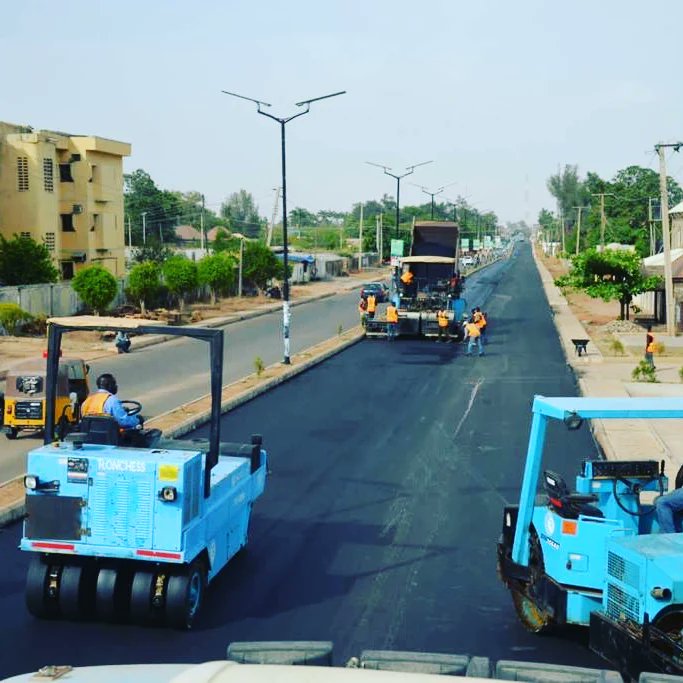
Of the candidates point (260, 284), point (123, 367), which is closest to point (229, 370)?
point (123, 367)

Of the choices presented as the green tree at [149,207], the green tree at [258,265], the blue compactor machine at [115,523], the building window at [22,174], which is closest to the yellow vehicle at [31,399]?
the blue compactor machine at [115,523]

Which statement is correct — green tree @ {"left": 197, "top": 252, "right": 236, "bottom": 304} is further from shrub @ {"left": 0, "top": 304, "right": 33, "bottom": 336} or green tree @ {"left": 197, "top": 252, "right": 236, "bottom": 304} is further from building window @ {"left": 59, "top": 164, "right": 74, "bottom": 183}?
shrub @ {"left": 0, "top": 304, "right": 33, "bottom": 336}

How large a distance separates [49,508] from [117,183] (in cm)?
4946

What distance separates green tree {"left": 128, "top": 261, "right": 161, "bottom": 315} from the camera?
41.1 m

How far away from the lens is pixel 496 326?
3947cm

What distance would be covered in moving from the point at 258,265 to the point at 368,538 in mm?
43849

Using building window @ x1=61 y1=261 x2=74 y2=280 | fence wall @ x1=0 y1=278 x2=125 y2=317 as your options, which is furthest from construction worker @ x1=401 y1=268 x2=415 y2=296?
building window @ x1=61 y1=261 x2=74 y2=280

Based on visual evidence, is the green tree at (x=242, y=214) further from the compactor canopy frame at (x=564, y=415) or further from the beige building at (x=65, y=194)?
the compactor canopy frame at (x=564, y=415)

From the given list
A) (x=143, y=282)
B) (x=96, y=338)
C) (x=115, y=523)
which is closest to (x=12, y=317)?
(x=96, y=338)

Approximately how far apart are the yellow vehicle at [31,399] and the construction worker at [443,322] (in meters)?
17.2

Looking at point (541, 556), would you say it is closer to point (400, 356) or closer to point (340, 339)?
point (400, 356)

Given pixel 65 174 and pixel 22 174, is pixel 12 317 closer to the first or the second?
pixel 22 174

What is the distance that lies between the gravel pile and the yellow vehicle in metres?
24.3

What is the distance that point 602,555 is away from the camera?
25.6 feet
